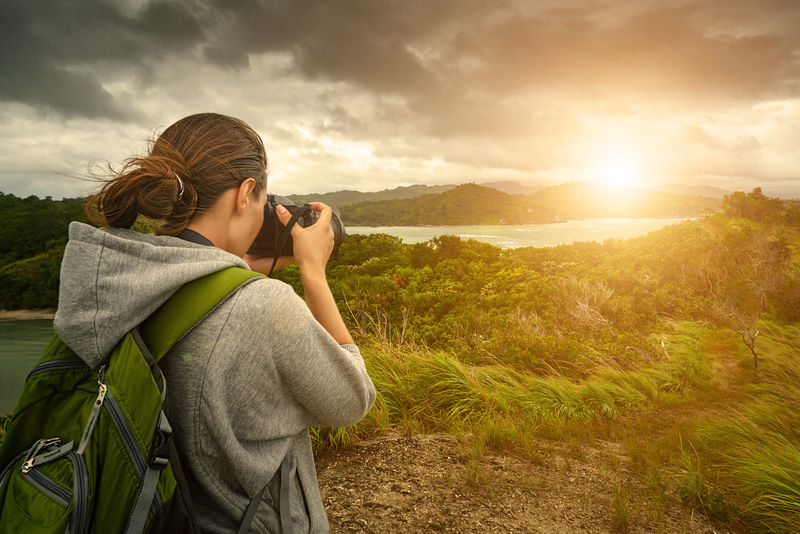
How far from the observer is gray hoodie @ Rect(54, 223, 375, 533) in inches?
28.4

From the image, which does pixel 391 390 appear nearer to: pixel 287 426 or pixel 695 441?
pixel 695 441

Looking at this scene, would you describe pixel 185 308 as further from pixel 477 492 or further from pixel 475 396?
pixel 475 396

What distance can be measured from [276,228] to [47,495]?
715 mm

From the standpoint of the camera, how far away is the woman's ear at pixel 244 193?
0.95m

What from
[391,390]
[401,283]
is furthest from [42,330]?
[391,390]

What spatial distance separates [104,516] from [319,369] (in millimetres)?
416

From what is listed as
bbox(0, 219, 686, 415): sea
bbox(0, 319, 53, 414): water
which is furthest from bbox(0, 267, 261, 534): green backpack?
bbox(0, 319, 53, 414): water

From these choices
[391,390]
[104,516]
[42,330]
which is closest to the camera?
[104,516]

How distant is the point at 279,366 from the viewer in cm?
79

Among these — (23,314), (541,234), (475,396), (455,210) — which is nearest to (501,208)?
(455,210)

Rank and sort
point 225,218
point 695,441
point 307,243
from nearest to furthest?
point 225,218 < point 307,243 < point 695,441

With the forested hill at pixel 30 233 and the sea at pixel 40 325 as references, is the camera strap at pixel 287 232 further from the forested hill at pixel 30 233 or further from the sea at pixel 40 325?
the forested hill at pixel 30 233

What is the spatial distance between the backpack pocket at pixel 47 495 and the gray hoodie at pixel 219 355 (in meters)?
0.16

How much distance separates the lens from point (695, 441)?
3289 millimetres
